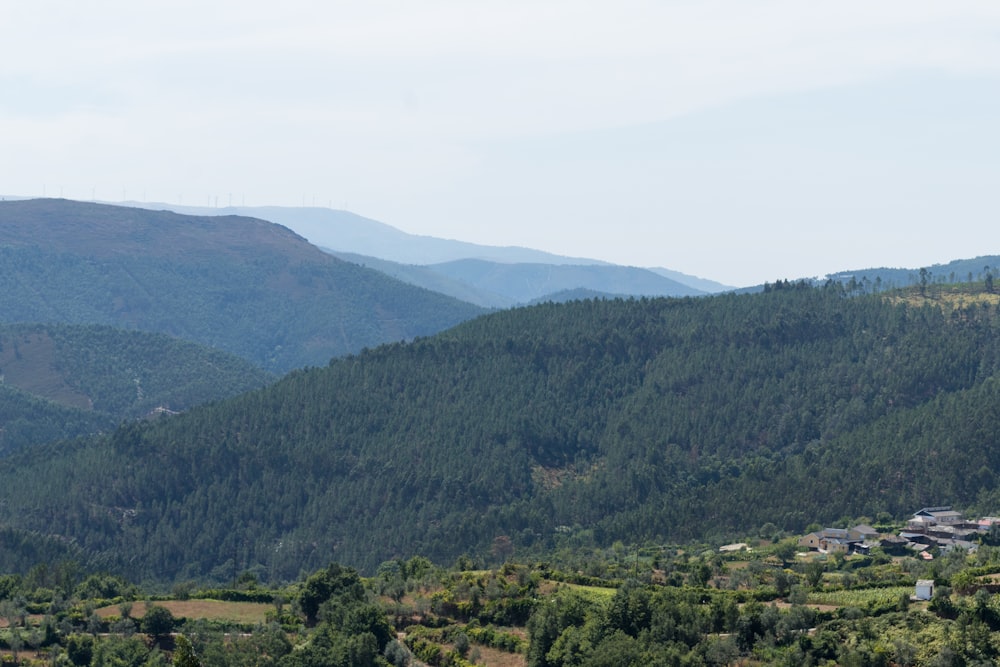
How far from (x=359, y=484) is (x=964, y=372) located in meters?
81.5

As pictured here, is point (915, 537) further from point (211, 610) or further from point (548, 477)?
point (548, 477)

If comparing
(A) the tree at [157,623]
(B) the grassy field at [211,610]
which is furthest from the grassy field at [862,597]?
(A) the tree at [157,623]

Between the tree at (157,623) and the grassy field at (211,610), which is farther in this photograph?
the grassy field at (211,610)

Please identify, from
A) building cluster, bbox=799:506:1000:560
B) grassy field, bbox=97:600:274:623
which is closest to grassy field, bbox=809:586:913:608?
building cluster, bbox=799:506:1000:560

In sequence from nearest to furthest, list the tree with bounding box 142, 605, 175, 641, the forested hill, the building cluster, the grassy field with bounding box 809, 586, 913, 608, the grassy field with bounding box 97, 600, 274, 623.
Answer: the grassy field with bounding box 809, 586, 913, 608, the tree with bounding box 142, 605, 175, 641, the grassy field with bounding box 97, 600, 274, 623, the building cluster, the forested hill

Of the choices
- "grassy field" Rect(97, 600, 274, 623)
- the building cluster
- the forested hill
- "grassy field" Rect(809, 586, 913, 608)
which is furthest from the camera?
the forested hill

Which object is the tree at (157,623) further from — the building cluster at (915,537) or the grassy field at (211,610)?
the building cluster at (915,537)

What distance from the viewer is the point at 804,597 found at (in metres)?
87.9

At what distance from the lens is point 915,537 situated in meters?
128

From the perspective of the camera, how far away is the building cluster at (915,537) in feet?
409

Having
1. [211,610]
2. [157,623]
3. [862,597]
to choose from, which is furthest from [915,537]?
[157,623]

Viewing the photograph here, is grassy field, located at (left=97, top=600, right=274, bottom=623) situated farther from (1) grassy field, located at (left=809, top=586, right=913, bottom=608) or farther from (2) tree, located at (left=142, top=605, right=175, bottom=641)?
(1) grassy field, located at (left=809, top=586, right=913, bottom=608)

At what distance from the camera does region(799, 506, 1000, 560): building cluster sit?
125 meters

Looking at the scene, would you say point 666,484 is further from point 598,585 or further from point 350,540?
point 598,585
